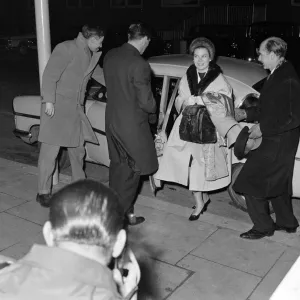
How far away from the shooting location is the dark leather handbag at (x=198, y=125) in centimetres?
501

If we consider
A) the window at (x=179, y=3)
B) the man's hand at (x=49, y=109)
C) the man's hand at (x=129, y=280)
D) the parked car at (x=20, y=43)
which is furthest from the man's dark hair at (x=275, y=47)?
the parked car at (x=20, y=43)

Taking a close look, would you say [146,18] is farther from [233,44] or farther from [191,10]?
[233,44]

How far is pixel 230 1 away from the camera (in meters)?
26.5

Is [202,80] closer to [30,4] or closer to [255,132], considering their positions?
[255,132]

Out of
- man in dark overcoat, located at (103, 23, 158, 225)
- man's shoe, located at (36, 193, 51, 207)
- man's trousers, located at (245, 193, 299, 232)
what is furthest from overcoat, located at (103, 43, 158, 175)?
man's shoe, located at (36, 193, 51, 207)

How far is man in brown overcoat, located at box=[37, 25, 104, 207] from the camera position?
559 cm

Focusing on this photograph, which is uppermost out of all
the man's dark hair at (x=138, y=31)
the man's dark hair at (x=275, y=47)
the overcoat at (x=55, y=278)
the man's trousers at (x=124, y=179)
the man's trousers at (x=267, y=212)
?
the man's dark hair at (x=138, y=31)

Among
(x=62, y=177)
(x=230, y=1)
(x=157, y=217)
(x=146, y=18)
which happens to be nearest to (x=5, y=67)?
(x=146, y=18)

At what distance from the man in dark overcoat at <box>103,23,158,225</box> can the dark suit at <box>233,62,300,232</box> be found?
98cm

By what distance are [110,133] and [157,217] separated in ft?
3.58

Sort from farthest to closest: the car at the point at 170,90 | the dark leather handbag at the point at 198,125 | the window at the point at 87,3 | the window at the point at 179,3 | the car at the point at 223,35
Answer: the window at the point at 87,3
the window at the point at 179,3
the car at the point at 223,35
the car at the point at 170,90
the dark leather handbag at the point at 198,125

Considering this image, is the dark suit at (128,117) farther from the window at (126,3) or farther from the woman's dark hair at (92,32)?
the window at (126,3)

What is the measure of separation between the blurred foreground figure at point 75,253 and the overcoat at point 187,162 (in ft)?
11.5

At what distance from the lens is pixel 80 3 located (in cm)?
3103
